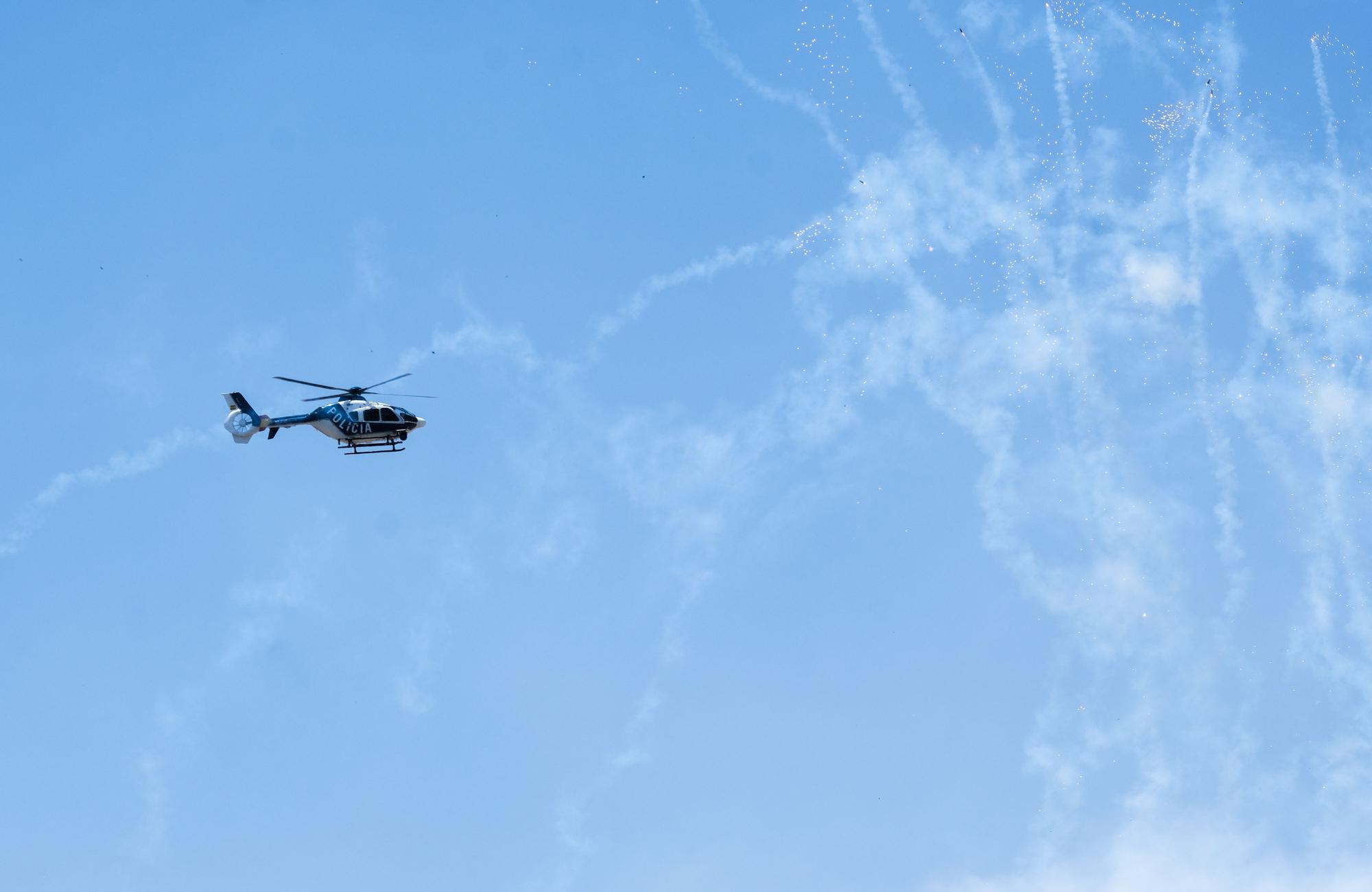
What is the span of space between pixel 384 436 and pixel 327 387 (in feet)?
14.2

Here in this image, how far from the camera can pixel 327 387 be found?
227ft

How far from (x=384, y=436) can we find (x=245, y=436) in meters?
7.42

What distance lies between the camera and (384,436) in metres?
68.8

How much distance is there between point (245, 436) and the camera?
222ft

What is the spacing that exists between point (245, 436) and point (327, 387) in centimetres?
513
